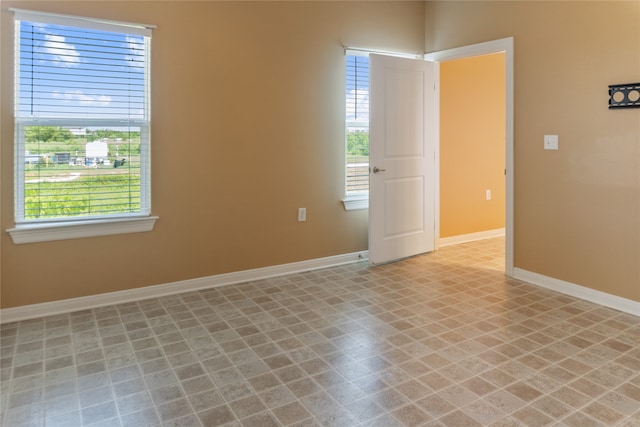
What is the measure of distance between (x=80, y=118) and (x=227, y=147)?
1.10 metres

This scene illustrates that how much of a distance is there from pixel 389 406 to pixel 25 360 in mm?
2033

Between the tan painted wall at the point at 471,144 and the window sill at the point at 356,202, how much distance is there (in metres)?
1.13

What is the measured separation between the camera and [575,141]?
3.60 meters

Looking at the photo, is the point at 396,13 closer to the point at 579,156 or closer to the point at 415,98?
the point at 415,98

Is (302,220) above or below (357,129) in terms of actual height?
below

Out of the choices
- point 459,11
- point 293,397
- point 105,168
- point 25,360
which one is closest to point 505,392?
point 293,397

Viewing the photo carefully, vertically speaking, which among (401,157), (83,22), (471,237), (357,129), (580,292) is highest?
(83,22)

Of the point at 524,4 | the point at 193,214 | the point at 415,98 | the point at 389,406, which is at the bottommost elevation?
the point at 389,406

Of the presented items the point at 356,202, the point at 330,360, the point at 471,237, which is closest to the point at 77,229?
the point at 330,360

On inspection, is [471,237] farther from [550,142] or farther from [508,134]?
[550,142]

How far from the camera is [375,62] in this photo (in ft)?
14.3

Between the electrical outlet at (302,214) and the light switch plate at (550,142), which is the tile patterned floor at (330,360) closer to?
the electrical outlet at (302,214)

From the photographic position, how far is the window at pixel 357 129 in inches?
179

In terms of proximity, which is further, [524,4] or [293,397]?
[524,4]
